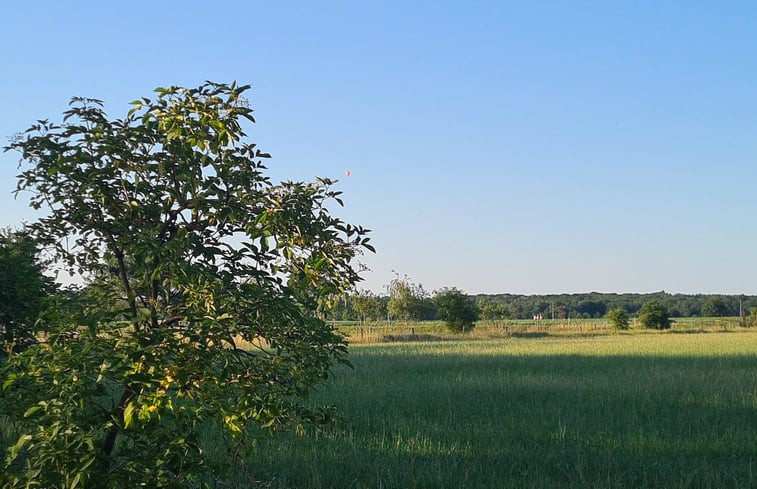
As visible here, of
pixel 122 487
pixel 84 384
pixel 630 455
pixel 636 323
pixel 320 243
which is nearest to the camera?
pixel 84 384

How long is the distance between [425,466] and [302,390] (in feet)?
14.1

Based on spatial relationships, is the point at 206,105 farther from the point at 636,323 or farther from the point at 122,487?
the point at 636,323

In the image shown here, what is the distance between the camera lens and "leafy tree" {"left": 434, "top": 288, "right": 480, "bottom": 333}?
5009cm

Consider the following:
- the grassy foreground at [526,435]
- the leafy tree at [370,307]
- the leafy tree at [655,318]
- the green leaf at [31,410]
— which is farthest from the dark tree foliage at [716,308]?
the green leaf at [31,410]

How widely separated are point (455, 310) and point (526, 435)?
41144 millimetres

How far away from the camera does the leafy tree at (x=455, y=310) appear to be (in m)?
50.1

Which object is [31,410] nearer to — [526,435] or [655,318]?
[526,435]

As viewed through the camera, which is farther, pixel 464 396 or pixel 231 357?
pixel 464 396

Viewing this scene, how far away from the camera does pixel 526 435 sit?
9422mm

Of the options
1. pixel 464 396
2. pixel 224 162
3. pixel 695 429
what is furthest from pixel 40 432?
pixel 464 396

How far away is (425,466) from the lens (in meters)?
7.47

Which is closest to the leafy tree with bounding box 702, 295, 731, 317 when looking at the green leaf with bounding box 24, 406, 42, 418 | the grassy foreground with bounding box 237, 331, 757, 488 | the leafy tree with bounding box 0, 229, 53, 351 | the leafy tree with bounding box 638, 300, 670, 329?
the leafy tree with bounding box 638, 300, 670, 329

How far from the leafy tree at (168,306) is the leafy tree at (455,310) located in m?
46.5

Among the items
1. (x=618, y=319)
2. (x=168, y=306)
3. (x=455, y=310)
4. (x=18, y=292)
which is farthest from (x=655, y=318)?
(x=168, y=306)
